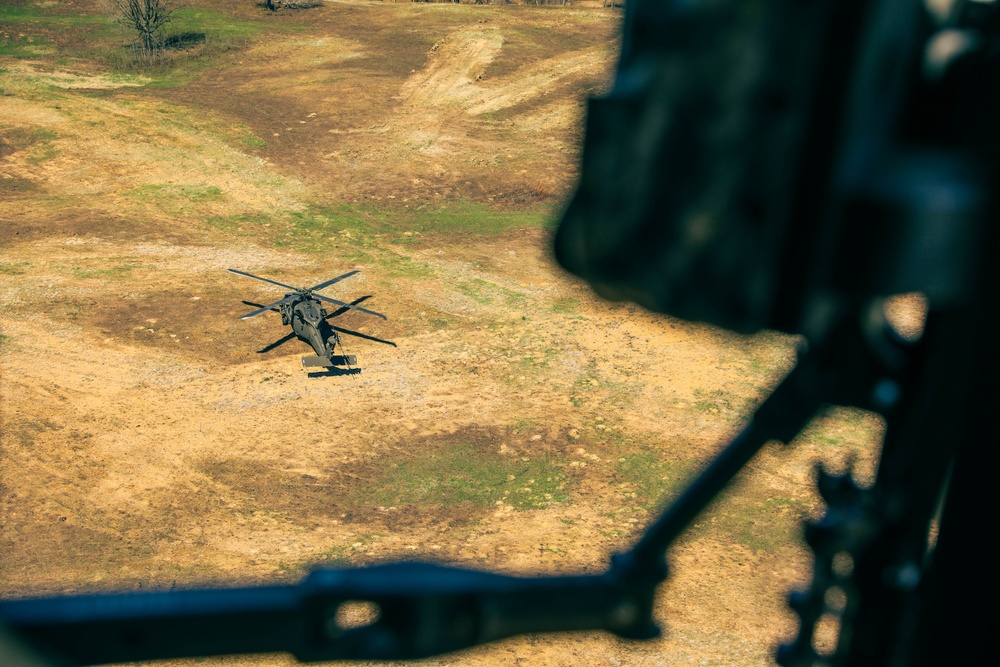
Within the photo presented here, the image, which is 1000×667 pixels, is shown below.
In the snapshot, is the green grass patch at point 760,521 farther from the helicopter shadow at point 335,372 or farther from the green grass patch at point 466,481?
the helicopter shadow at point 335,372

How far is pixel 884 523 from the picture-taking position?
1177mm

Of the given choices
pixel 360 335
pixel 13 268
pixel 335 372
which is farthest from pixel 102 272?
pixel 335 372

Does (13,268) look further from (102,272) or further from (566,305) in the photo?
(566,305)

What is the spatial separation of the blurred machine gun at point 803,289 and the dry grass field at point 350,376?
155 millimetres

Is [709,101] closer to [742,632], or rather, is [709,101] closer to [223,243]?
[742,632]

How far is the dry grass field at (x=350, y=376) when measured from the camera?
11469 mm

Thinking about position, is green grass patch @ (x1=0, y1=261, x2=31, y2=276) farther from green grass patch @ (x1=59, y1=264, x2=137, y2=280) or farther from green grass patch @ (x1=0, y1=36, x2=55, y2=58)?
green grass patch @ (x1=0, y1=36, x2=55, y2=58)

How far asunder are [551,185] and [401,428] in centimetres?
1135

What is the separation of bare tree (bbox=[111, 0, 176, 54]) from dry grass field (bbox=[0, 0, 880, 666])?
9.69ft

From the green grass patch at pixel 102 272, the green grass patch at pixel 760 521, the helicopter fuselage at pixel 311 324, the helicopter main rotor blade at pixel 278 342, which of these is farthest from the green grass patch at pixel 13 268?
the green grass patch at pixel 760 521

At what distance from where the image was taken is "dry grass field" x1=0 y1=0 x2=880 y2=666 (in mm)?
11469

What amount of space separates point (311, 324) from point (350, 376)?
39.9 inches

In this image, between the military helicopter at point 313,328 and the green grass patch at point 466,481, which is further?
the military helicopter at point 313,328

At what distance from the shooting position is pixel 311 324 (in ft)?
49.8
